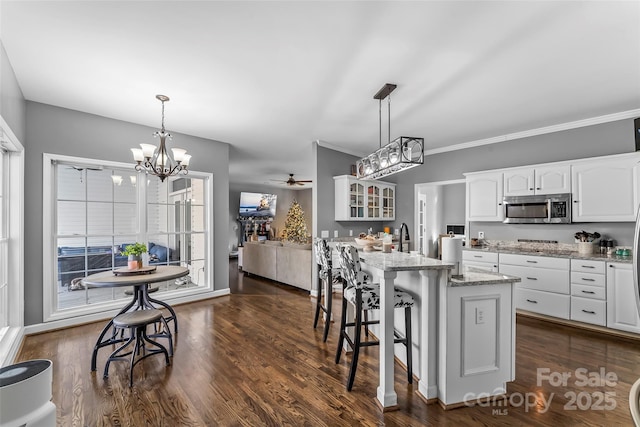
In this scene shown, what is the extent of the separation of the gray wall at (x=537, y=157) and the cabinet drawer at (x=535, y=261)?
26.6 inches

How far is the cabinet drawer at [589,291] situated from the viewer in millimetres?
3346

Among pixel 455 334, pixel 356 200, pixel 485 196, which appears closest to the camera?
pixel 455 334

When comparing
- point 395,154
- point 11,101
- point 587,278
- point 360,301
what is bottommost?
point 587,278

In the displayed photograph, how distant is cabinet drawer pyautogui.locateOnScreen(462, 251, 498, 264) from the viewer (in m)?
4.21

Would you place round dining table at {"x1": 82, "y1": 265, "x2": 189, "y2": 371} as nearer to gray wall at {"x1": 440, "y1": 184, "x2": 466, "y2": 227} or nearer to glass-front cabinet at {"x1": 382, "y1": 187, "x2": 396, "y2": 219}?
glass-front cabinet at {"x1": 382, "y1": 187, "x2": 396, "y2": 219}

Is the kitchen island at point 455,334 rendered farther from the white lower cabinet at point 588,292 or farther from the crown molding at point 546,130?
the crown molding at point 546,130

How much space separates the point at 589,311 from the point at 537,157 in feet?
7.20

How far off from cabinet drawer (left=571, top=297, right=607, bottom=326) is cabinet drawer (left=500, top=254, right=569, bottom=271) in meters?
0.40

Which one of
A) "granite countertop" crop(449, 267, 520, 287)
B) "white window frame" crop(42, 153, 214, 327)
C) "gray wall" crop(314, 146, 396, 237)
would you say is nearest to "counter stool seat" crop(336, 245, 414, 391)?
"granite countertop" crop(449, 267, 520, 287)

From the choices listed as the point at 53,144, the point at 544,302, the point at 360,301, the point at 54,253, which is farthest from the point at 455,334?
the point at 53,144

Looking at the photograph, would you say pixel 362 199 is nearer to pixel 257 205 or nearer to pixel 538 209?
pixel 538 209

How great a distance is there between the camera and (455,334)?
2.03 meters

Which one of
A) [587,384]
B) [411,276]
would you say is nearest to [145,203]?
[411,276]

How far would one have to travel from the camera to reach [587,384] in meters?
2.31
